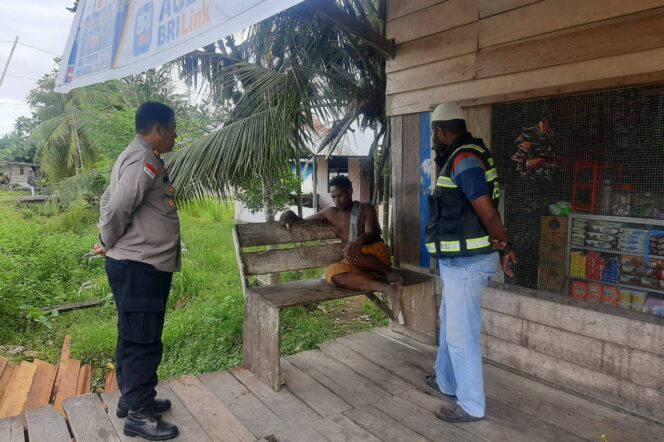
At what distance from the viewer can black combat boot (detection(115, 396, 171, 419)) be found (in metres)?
2.63

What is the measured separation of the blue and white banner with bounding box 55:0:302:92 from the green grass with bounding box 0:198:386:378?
177cm

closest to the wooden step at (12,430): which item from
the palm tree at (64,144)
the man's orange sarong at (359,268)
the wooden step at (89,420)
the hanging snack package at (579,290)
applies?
the wooden step at (89,420)

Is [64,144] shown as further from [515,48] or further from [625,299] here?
[625,299]

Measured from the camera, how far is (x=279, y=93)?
4148 mm

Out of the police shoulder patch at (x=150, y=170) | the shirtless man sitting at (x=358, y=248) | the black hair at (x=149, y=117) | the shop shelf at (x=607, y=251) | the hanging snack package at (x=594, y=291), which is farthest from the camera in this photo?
the shirtless man sitting at (x=358, y=248)

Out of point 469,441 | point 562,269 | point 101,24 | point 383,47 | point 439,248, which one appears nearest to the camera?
point 469,441

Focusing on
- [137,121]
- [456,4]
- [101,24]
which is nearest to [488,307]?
[456,4]

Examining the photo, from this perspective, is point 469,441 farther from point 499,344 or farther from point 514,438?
point 499,344

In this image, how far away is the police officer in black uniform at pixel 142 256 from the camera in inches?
92.0

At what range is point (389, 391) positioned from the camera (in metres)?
3.03

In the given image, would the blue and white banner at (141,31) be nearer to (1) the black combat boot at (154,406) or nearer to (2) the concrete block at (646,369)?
(1) the black combat boot at (154,406)

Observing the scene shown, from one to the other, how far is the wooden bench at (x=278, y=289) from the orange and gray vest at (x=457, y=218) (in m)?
1.05

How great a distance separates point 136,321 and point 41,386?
2.44m

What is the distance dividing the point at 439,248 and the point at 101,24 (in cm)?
265
